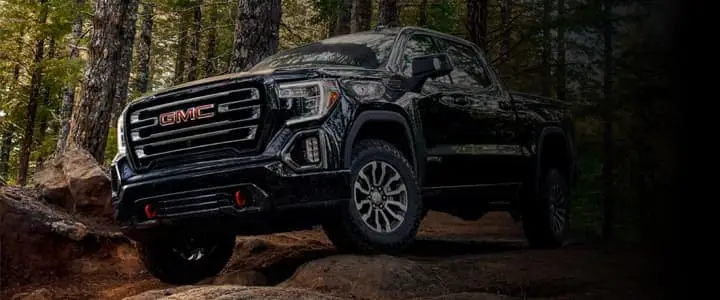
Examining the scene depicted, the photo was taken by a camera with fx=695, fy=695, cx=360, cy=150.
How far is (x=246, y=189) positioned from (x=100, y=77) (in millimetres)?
6458

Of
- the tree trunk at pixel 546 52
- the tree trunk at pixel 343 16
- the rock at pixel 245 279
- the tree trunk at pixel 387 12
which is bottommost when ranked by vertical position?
the rock at pixel 245 279

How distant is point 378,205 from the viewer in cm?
453

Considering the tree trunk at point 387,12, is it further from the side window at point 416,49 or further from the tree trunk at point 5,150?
the tree trunk at point 5,150

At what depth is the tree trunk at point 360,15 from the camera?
1398 centimetres

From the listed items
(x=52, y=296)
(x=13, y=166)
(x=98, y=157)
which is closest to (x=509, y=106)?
(x=52, y=296)

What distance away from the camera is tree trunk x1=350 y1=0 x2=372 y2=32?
1398 centimetres

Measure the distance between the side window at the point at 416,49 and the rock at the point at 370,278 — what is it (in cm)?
163

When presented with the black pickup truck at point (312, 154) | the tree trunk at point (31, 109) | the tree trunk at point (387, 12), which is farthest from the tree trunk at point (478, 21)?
the tree trunk at point (31, 109)

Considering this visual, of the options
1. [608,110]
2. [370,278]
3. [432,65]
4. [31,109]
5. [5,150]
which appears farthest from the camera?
[5,150]

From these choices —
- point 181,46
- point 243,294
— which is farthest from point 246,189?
point 181,46

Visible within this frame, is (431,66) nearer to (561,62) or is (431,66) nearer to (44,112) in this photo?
(561,62)

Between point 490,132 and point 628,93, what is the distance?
5140 mm

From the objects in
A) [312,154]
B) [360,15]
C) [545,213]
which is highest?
[360,15]

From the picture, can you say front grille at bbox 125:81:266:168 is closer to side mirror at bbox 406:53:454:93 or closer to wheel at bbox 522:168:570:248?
side mirror at bbox 406:53:454:93
